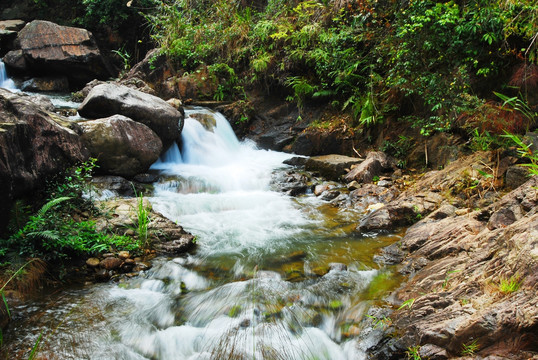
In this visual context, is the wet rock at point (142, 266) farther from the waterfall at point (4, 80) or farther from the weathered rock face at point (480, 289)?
the waterfall at point (4, 80)

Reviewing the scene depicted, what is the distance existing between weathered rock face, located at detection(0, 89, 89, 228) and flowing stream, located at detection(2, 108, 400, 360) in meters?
1.39

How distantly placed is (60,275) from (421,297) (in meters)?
3.84

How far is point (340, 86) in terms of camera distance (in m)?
9.34

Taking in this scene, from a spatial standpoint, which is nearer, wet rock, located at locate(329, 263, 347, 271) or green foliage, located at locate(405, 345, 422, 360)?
green foliage, located at locate(405, 345, 422, 360)

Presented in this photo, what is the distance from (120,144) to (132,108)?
1.26m

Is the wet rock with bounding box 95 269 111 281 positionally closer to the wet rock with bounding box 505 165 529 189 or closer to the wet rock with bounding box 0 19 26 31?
the wet rock with bounding box 505 165 529 189

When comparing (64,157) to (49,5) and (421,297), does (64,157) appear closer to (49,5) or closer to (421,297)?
(421,297)

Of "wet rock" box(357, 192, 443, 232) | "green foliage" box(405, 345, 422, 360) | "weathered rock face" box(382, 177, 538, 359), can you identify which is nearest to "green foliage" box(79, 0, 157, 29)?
"wet rock" box(357, 192, 443, 232)

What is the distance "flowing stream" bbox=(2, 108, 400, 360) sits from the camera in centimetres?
285

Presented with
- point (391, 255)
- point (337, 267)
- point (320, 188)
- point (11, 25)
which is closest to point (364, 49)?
point (320, 188)

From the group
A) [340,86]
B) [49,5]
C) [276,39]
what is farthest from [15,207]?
[49,5]

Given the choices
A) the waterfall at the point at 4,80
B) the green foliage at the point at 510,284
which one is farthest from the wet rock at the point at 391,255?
the waterfall at the point at 4,80

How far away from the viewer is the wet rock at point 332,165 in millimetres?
7895

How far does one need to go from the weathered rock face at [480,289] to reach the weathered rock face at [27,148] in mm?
4293
